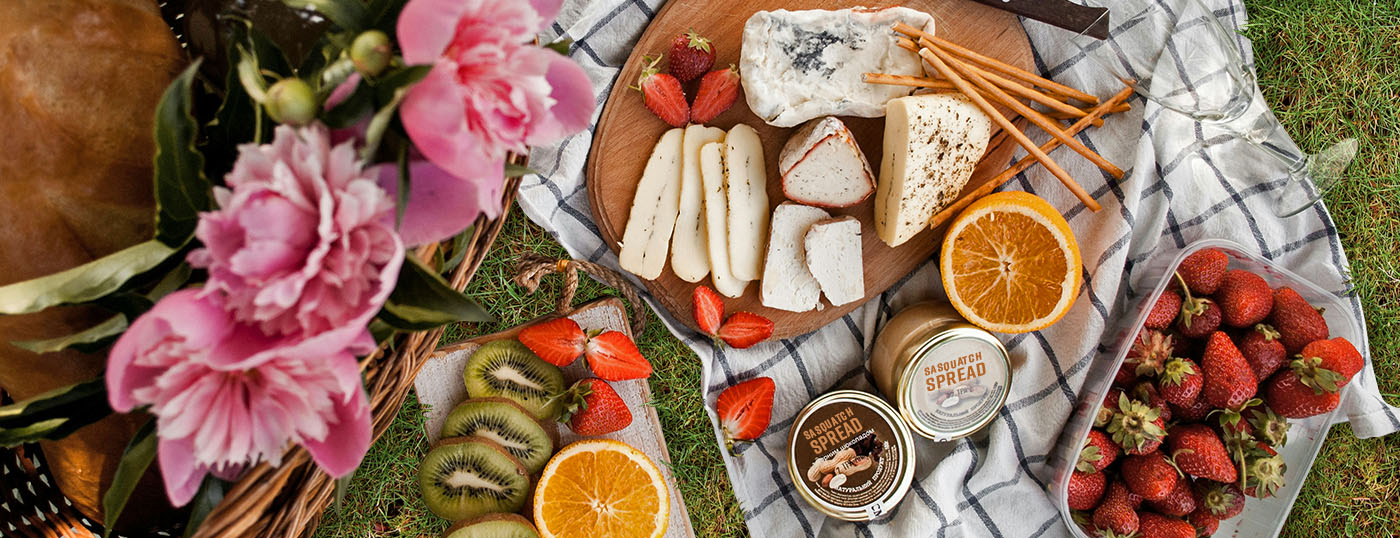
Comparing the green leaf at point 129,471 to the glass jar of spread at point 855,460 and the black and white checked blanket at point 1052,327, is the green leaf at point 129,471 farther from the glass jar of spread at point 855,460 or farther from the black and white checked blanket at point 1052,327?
the glass jar of spread at point 855,460

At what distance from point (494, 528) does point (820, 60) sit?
1246 millimetres

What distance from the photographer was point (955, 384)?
196 centimetres

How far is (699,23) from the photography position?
191 centimetres

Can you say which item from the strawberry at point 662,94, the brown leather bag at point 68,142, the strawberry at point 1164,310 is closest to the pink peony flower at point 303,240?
the brown leather bag at point 68,142

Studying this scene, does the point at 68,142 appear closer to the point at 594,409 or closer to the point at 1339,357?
the point at 594,409

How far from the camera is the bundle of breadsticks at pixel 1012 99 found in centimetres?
184

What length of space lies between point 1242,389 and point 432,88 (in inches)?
76.3

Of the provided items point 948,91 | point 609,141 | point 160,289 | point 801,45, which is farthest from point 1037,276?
point 160,289

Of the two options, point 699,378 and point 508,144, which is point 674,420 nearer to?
point 699,378

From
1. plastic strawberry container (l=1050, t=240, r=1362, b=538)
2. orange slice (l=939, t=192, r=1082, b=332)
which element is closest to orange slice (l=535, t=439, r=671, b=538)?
orange slice (l=939, t=192, r=1082, b=332)

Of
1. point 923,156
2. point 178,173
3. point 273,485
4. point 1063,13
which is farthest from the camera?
point 1063,13

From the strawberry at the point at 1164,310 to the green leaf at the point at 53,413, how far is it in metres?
2.00

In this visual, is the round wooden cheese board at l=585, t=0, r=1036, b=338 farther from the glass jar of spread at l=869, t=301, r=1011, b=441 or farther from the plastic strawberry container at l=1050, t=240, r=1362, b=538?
the plastic strawberry container at l=1050, t=240, r=1362, b=538

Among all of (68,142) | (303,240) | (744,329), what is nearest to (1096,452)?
(744,329)
